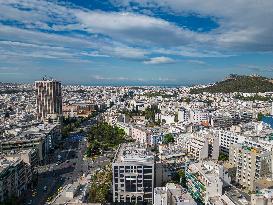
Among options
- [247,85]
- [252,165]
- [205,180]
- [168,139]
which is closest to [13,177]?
[205,180]

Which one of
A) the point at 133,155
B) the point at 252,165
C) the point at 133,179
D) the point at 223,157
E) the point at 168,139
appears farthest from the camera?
the point at 168,139

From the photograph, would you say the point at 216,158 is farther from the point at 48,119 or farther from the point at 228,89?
the point at 228,89

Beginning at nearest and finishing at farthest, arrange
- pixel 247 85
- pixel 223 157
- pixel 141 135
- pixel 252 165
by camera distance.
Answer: pixel 252 165, pixel 223 157, pixel 141 135, pixel 247 85

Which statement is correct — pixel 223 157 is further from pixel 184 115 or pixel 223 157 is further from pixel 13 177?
pixel 184 115

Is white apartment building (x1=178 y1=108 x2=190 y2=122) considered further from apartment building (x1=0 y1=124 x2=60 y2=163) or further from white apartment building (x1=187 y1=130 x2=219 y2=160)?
apartment building (x1=0 y1=124 x2=60 y2=163)

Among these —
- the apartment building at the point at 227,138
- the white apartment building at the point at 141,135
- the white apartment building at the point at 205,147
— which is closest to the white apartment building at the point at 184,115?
the white apartment building at the point at 141,135

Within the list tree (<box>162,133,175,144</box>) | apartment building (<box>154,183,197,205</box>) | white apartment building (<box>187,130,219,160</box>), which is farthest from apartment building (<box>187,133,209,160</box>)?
apartment building (<box>154,183,197,205</box>)

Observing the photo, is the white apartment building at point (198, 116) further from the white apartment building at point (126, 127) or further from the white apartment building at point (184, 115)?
the white apartment building at point (126, 127)
